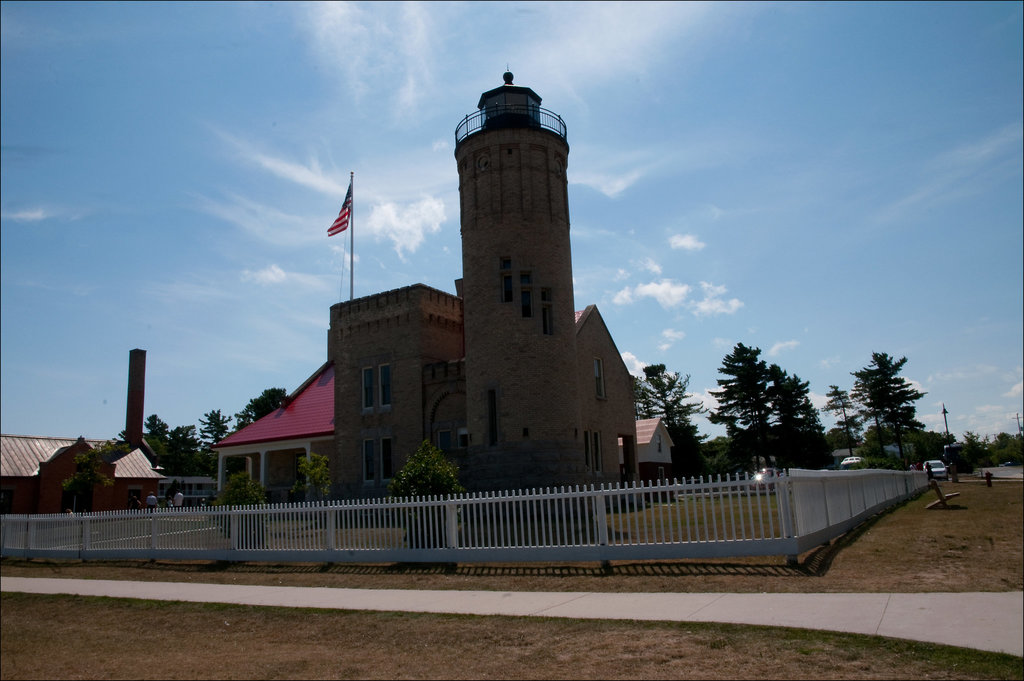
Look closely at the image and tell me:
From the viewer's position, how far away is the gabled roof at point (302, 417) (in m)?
32.8

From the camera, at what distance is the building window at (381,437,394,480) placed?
94.4 feet

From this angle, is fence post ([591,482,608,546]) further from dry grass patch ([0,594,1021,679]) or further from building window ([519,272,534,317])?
building window ([519,272,534,317])

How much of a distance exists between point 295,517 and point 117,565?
17.4 feet

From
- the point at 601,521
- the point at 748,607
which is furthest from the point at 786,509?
the point at 748,607

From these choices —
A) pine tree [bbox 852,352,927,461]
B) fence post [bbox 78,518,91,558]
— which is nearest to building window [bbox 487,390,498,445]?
fence post [bbox 78,518,91,558]

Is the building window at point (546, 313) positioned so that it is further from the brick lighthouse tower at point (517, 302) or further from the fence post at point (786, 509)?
the fence post at point (786, 509)

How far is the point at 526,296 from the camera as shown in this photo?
24109 millimetres

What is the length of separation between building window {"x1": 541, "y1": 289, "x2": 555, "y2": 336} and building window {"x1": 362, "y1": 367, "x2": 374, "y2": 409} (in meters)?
9.18

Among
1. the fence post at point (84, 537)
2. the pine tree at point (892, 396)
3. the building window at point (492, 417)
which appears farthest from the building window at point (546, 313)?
the pine tree at point (892, 396)

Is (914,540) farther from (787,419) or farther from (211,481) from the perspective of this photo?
(211,481)

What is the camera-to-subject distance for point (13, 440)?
40.2 m

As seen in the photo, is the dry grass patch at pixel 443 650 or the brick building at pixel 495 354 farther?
the brick building at pixel 495 354

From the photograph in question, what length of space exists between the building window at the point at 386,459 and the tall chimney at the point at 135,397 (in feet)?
97.2

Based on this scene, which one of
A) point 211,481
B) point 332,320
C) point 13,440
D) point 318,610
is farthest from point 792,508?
point 211,481
